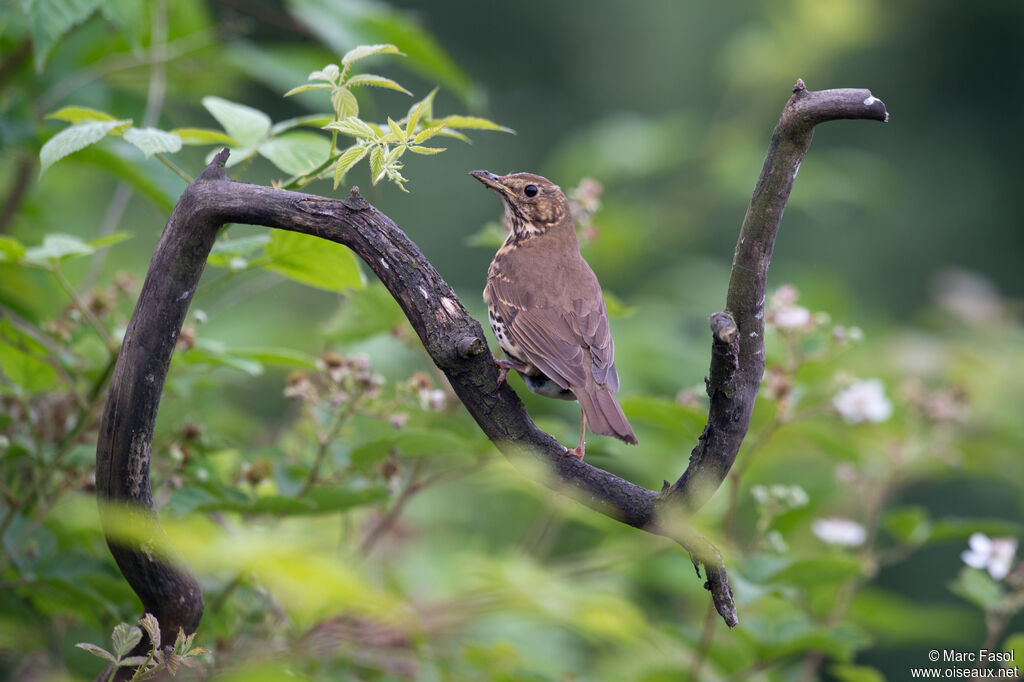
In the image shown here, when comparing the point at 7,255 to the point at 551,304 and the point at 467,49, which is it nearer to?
the point at 551,304

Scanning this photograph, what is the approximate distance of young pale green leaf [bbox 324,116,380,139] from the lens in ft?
4.74

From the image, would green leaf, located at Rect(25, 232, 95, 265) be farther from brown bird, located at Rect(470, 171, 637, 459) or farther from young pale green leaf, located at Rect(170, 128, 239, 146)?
brown bird, located at Rect(470, 171, 637, 459)

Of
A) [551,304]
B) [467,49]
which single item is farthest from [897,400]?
[467,49]

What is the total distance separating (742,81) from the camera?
5633mm

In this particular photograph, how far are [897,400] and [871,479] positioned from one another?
0.61m

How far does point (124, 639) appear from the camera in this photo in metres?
1.34

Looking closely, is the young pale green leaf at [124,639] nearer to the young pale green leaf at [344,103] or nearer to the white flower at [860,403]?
the young pale green leaf at [344,103]

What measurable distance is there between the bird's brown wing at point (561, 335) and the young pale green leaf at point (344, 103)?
78 centimetres

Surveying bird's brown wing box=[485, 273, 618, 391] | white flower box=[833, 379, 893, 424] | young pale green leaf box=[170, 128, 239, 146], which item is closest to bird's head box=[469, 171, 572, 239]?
bird's brown wing box=[485, 273, 618, 391]

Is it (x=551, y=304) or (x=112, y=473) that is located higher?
(x=551, y=304)

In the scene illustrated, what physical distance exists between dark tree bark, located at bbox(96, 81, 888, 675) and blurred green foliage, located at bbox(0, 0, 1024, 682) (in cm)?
10

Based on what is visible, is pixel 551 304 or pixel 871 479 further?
pixel 871 479

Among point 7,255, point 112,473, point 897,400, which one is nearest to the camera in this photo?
point 112,473

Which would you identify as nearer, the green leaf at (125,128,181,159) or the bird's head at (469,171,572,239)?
the green leaf at (125,128,181,159)
